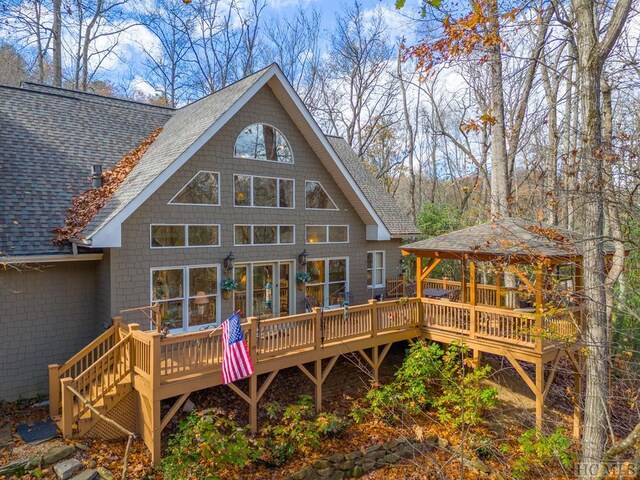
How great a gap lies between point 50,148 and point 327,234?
8.10 metres

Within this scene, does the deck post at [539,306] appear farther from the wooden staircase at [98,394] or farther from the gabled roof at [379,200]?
the wooden staircase at [98,394]

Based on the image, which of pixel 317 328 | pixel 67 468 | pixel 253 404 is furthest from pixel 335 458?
pixel 67 468

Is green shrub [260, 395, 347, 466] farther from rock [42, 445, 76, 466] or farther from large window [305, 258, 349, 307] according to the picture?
large window [305, 258, 349, 307]

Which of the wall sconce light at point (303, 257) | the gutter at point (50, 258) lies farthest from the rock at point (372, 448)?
the gutter at point (50, 258)

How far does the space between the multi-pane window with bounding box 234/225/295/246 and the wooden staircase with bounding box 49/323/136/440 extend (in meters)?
4.01

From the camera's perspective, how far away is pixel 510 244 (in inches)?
371

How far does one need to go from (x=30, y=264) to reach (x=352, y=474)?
8188 millimetres

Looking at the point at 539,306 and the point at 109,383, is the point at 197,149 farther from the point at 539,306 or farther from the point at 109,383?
the point at 539,306

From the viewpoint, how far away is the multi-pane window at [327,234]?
1308cm

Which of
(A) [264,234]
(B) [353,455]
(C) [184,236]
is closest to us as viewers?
(B) [353,455]

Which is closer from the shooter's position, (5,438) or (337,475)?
(5,438)

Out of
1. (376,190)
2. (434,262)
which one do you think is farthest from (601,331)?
(376,190)

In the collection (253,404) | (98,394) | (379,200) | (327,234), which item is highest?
(379,200)

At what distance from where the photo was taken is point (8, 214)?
9.45m
